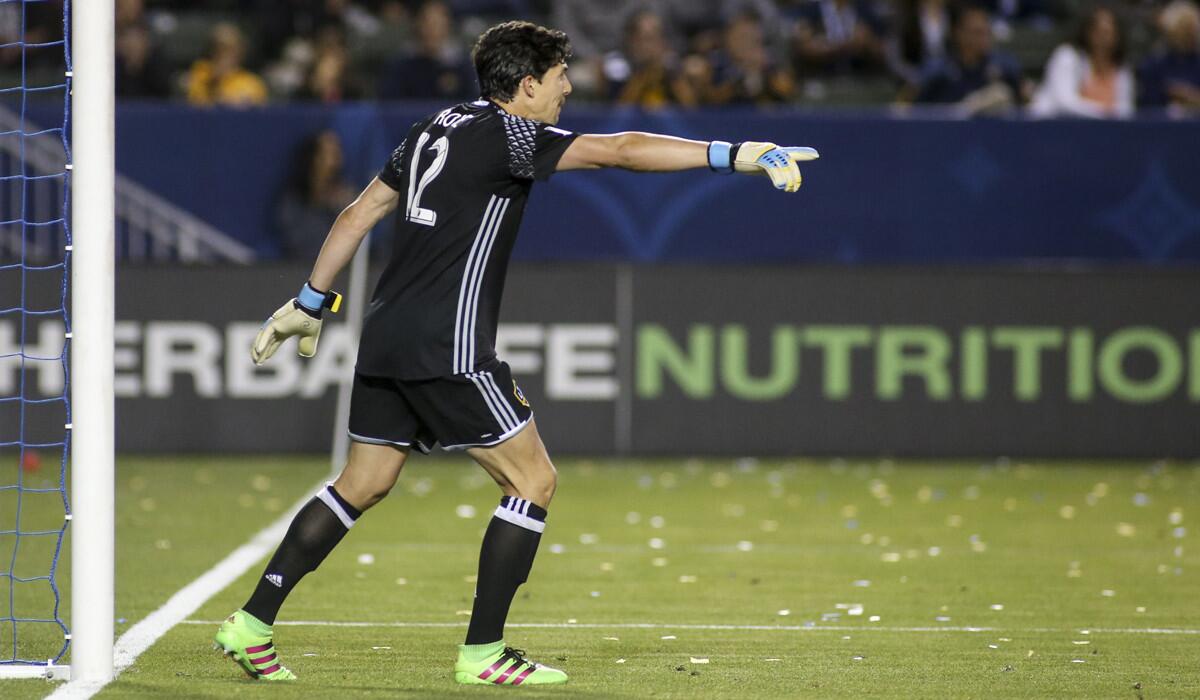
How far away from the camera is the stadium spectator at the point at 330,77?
14.5m

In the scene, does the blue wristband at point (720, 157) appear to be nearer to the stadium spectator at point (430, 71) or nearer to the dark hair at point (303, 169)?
the dark hair at point (303, 169)

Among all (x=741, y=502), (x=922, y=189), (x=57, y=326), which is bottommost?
(x=741, y=502)

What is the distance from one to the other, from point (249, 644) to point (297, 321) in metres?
0.97

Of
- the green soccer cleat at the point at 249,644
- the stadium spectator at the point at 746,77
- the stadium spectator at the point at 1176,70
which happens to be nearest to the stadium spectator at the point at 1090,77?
the stadium spectator at the point at 1176,70

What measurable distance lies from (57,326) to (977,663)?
329 inches

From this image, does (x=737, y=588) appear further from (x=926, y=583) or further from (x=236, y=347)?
(x=236, y=347)

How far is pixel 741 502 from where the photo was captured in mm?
10508

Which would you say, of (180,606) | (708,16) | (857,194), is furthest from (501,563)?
(708,16)

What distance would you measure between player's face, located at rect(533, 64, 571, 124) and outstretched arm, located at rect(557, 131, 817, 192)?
0.78 ft

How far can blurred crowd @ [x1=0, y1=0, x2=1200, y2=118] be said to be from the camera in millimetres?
14477

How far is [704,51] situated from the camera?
614 inches

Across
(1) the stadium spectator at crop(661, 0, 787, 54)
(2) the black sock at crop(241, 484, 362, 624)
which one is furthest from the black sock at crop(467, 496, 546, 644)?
(1) the stadium spectator at crop(661, 0, 787, 54)

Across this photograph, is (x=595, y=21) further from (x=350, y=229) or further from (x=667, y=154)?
(x=667, y=154)

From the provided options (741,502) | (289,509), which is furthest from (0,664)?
(741,502)
